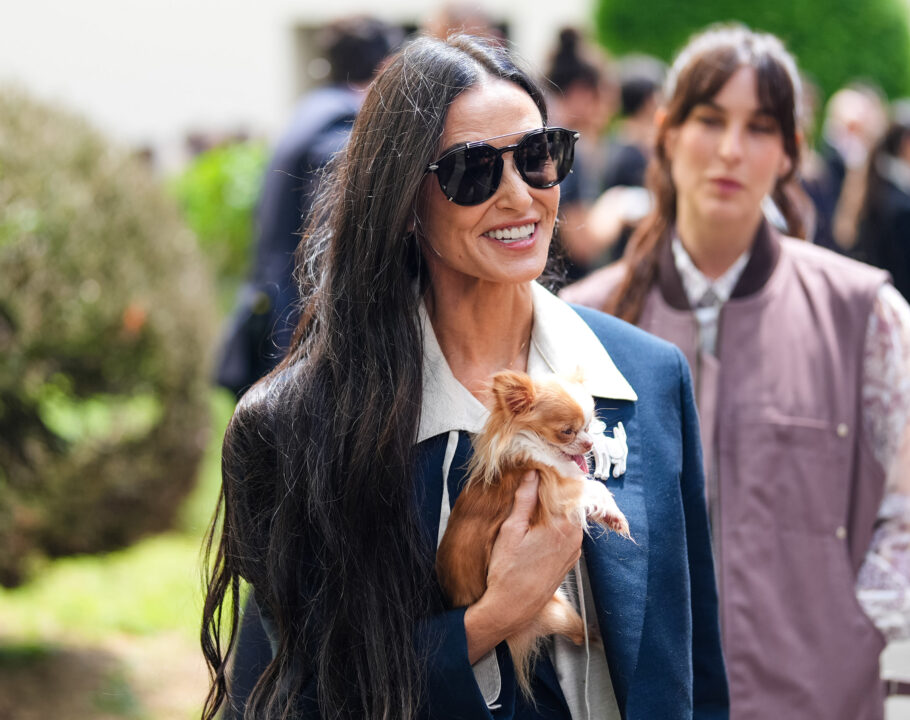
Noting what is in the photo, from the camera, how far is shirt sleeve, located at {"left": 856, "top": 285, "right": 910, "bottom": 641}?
2795 millimetres

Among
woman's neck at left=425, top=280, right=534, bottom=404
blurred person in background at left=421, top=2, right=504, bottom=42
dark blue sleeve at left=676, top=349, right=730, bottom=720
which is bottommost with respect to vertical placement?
dark blue sleeve at left=676, top=349, right=730, bottom=720

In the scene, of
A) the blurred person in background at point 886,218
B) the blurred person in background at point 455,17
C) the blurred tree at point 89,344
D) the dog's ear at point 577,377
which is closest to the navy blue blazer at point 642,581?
the dog's ear at point 577,377

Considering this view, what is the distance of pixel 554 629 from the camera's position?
2090 mm

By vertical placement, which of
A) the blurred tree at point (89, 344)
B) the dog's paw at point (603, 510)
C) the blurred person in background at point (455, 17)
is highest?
the blurred person in background at point (455, 17)

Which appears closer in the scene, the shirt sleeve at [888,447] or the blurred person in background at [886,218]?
the shirt sleeve at [888,447]

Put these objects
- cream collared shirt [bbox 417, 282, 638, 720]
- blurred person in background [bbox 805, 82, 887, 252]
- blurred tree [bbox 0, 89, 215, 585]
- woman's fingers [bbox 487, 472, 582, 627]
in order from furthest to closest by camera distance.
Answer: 1. blurred person in background [bbox 805, 82, 887, 252]
2. blurred tree [bbox 0, 89, 215, 585]
3. cream collared shirt [bbox 417, 282, 638, 720]
4. woman's fingers [bbox 487, 472, 582, 627]

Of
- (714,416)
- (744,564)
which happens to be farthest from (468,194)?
(744,564)

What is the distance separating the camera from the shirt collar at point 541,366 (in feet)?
7.09

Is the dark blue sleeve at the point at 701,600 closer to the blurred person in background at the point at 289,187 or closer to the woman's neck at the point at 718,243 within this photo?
the woman's neck at the point at 718,243

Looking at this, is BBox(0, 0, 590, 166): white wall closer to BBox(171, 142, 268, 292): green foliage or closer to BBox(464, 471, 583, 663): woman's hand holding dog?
BBox(171, 142, 268, 292): green foliage

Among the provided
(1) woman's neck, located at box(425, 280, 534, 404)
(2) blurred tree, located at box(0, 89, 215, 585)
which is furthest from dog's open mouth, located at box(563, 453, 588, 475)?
(2) blurred tree, located at box(0, 89, 215, 585)

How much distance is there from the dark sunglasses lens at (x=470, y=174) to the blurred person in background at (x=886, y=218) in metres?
5.39

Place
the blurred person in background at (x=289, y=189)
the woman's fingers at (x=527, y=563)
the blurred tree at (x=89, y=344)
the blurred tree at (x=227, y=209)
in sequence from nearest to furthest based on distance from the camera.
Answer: the woman's fingers at (x=527, y=563)
the blurred person in background at (x=289, y=189)
the blurred tree at (x=89, y=344)
the blurred tree at (x=227, y=209)

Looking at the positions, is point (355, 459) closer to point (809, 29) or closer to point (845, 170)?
point (845, 170)
